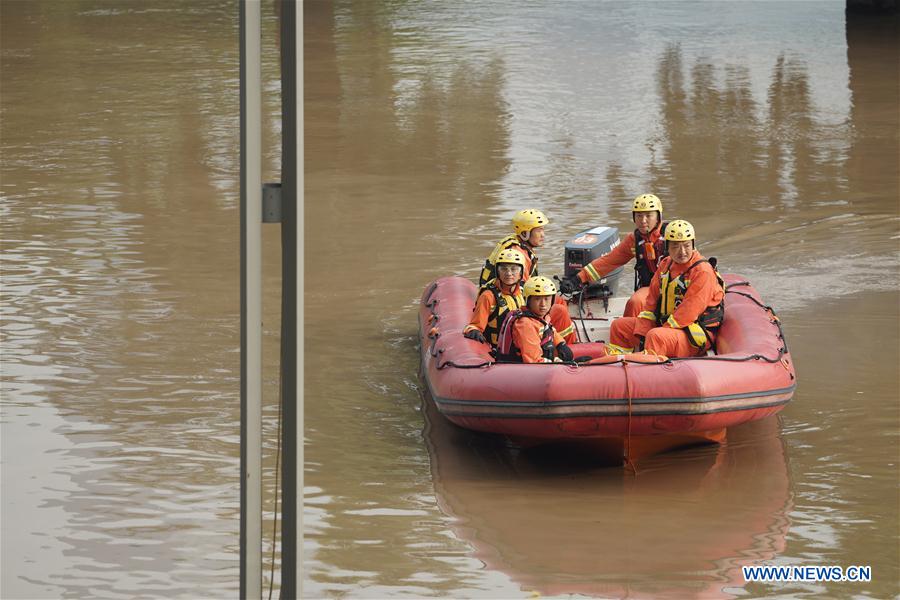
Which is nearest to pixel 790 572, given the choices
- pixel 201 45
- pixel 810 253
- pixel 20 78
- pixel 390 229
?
pixel 810 253

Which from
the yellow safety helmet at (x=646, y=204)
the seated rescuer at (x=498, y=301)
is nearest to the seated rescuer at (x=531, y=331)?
the seated rescuer at (x=498, y=301)

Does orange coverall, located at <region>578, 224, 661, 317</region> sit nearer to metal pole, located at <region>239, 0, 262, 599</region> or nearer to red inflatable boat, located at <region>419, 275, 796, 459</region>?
red inflatable boat, located at <region>419, 275, 796, 459</region>

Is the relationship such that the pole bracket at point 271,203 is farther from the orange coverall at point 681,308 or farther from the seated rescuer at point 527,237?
the seated rescuer at point 527,237

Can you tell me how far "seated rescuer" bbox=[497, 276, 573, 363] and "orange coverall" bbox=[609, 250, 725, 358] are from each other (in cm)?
64

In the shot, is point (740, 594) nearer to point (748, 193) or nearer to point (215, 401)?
point (215, 401)

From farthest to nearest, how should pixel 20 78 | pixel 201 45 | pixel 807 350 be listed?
1. pixel 201 45
2. pixel 20 78
3. pixel 807 350

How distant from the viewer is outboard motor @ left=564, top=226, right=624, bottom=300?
1025 cm

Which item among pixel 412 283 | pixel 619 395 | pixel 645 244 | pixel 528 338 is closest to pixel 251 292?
pixel 619 395

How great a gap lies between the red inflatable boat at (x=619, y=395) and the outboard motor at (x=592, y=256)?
74.2 inches

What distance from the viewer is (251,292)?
15.2 ft

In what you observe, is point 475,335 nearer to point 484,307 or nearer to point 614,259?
point 484,307

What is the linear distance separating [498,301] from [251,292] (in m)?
4.18

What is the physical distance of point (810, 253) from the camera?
12.8 m

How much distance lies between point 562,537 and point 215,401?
291 centimetres
